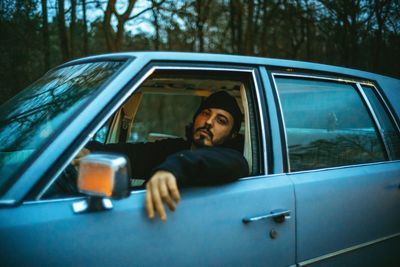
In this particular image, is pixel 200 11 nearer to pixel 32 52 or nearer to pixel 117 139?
pixel 32 52

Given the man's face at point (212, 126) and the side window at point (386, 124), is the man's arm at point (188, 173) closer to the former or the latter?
the man's face at point (212, 126)

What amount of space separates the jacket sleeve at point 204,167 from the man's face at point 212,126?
0.56 m

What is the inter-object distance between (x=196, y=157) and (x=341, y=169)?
105 cm

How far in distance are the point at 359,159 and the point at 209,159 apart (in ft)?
4.02

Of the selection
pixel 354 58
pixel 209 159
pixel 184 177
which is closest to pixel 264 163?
pixel 209 159

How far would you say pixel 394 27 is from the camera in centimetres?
897

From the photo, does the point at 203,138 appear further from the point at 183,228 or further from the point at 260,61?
the point at 183,228

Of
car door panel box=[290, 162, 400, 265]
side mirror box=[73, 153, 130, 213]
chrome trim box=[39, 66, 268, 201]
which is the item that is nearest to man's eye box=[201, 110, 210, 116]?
chrome trim box=[39, 66, 268, 201]

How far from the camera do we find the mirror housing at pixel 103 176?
1.16 metres

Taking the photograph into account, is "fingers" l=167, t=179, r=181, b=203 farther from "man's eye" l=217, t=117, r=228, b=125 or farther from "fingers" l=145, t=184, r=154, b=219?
"man's eye" l=217, t=117, r=228, b=125

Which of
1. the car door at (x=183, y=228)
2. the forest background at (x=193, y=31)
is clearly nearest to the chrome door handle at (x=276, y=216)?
the car door at (x=183, y=228)

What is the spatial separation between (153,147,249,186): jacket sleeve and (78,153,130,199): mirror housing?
Answer: 0.34m

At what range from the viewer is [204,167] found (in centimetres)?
160

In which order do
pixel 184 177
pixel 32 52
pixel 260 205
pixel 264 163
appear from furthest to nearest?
1. pixel 32 52
2. pixel 264 163
3. pixel 260 205
4. pixel 184 177
